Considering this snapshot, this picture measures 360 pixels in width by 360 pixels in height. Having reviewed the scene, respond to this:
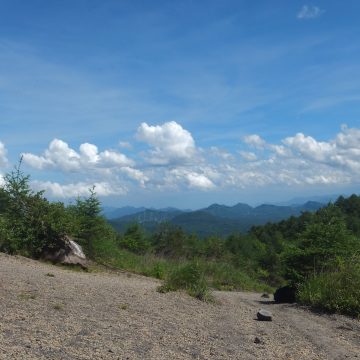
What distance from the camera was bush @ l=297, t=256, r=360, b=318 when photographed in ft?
39.3

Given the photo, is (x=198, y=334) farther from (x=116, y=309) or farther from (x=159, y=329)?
(x=116, y=309)

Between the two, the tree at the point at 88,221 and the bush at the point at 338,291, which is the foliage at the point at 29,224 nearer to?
the tree at the point at 88,221

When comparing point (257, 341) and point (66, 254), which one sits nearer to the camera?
point (257, 341)

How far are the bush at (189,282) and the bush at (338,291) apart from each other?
9.19ft

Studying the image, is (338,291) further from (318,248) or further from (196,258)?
(196,258)

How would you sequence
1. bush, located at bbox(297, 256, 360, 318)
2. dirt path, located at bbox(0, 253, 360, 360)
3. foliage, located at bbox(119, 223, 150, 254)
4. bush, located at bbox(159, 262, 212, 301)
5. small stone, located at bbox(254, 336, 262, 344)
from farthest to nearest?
foliage, located at bbox(119, 223, 150, 254) < bush, located at bbox(159, 262, 212, 301) < bush, located at bbox(297, 256, 360, 318) < small stone, located at bbox(254, 336, 262, 344) < dirt path, located at bbox(0, 253, 360, 360)

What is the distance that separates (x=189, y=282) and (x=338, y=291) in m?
3.82

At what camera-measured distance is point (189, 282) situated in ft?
44.0

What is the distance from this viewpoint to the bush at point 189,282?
13.0m

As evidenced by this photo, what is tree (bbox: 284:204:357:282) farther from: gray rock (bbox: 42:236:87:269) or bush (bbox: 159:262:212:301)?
gray rock (bbox: 42:236:87:269)

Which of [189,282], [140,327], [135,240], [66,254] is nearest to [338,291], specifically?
[189,282]

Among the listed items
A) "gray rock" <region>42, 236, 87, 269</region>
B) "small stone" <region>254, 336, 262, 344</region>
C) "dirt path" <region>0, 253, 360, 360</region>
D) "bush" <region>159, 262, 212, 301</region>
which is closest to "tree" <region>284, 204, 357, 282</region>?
"dirt path" <region>0, 253, 360, 360</region>

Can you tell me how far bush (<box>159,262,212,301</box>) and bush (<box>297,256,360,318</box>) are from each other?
2803 mm

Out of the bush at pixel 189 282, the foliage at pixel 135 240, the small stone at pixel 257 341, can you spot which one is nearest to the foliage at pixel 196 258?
the bush at pixel 189 282
